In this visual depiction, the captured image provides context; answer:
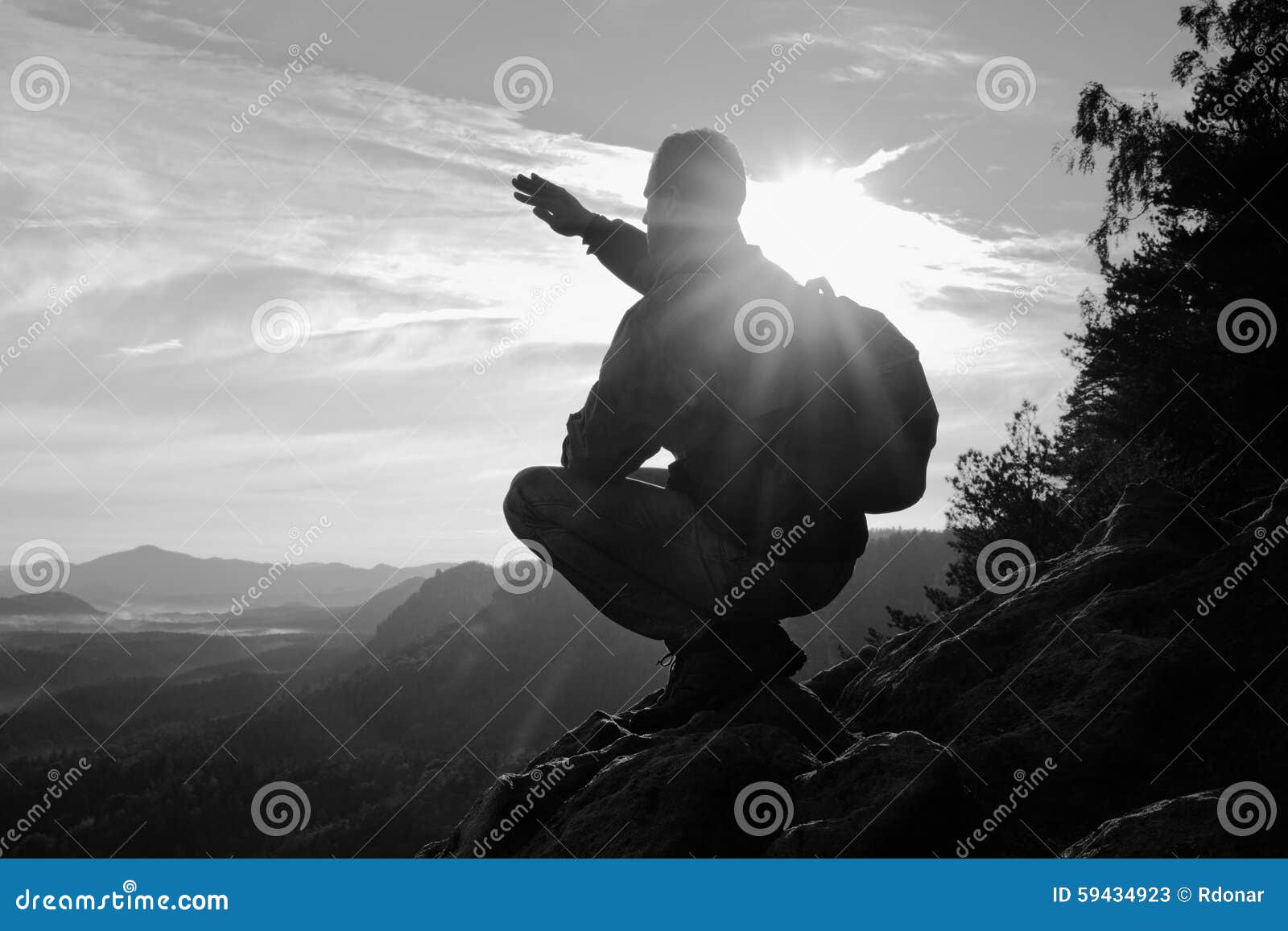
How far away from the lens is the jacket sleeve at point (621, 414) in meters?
4.80

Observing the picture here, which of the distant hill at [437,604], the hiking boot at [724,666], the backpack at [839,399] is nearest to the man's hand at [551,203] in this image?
the backpack at [839,399]

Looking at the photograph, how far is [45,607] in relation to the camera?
11625cm

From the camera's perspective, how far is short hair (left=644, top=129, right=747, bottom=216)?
16.5 feet

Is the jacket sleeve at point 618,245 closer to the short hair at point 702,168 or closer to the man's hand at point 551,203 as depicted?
the man's hand at point 551,203

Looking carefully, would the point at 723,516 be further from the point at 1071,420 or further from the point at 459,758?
the point at 459,758

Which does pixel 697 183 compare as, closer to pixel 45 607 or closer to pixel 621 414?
pixel 621 414

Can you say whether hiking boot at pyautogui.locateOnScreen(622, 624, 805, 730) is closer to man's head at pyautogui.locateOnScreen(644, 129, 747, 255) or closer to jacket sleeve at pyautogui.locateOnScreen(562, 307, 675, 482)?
jacket sleeve at pyautogui.locateOnScreen(562, 307, 675, 482)

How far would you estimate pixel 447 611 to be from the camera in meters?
94.0

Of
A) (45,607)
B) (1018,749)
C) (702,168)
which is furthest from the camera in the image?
(45,607)

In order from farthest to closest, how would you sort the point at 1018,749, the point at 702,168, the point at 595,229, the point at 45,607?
the point at 45,607 < the point at 595,229 < the point at 702,168 < the point at 1018,749

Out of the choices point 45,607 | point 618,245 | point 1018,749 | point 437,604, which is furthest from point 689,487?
point 45,607

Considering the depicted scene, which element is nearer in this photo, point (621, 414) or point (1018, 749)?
point (1018, 749)

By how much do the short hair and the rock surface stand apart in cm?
252

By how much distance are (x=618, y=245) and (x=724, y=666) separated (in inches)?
92.8
